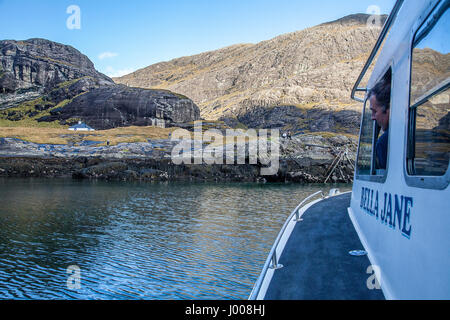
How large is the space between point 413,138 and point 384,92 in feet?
9.17

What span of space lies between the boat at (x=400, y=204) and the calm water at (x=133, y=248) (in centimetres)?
642

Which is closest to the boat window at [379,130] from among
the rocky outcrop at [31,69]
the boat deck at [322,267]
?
the boat deck at [322,267]

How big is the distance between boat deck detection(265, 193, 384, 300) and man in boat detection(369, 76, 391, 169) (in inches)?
78.8

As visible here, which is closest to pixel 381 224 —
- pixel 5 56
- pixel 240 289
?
pixel 240 289

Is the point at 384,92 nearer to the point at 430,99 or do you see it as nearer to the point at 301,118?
the point at 430,99

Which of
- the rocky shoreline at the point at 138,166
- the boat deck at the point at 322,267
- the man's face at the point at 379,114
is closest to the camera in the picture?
the boat deck at the point at 322,267

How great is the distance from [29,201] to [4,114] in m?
105

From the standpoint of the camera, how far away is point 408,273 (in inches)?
180

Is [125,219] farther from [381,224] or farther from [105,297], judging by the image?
[381,224]

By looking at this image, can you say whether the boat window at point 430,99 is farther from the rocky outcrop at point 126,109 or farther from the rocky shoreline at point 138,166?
the rocky outcrop at point 126,109

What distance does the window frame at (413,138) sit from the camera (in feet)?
12.3

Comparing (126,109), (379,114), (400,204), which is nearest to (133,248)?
(379,114)

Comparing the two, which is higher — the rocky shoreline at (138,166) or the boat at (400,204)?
the boat at (400,204)
